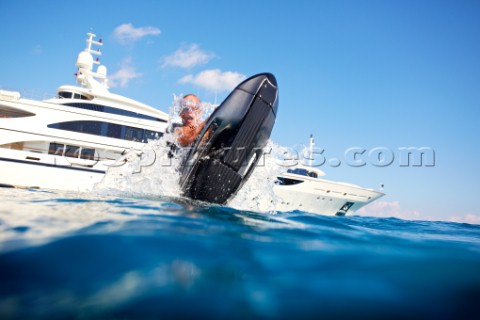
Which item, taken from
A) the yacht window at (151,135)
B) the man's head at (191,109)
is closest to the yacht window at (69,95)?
the yacht window at (151,135)

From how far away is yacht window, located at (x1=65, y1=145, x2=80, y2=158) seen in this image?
1548 cm

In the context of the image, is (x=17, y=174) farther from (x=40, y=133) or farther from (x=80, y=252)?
(x=80, y=252)

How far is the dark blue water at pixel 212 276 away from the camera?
1093 mm

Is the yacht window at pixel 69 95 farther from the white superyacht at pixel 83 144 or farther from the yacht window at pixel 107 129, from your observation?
the yacht window at pixel 107 129

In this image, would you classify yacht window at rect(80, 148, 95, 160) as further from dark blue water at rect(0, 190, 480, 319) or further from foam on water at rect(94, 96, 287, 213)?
dark blue water at rect(0, 190, 480, 319)

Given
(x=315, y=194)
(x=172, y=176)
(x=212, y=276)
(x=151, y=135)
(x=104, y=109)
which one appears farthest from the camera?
(x=151, y=135)

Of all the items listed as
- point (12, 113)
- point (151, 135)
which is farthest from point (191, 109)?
point (12, 113)

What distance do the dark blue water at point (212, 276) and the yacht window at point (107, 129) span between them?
52.5 ft

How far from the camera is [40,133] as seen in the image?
15141 millimetres

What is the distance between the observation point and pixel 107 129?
16516mm

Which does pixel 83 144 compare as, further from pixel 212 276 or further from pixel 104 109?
pixel 212 276

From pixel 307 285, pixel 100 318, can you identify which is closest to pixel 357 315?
pixel 307 285

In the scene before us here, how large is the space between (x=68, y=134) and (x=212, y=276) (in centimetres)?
1726

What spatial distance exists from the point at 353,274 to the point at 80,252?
139cm
